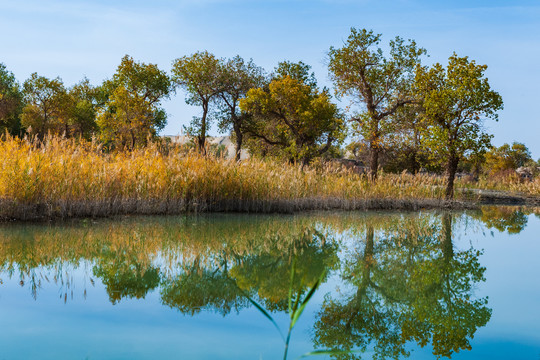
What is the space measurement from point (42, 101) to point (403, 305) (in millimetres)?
31367

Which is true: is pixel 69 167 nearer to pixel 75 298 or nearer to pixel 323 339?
pixel 75 298

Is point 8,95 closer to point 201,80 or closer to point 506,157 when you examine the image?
point 201,80

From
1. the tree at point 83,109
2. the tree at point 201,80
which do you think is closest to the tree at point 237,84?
the tree at point 201,80

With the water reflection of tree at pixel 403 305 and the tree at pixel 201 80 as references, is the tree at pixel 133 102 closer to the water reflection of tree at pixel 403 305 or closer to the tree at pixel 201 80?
the tree at pixel 201 80

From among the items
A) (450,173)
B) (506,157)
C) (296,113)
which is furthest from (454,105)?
(506,157)

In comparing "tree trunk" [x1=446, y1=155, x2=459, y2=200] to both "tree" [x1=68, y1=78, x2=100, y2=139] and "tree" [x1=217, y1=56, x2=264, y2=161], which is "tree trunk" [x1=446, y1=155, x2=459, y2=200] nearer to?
"tree" [x1=217, y1=56, x2=264, y2=161]

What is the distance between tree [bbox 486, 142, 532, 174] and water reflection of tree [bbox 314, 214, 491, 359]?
2825 cm

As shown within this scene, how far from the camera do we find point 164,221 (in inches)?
308

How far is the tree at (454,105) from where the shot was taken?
574 inches

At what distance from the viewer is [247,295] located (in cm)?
268

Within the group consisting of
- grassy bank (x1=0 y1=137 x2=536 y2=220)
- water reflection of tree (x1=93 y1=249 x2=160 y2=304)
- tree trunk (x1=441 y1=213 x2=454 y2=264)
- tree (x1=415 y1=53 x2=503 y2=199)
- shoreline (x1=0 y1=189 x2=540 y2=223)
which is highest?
tree (x1=415 y1=53 x2=503 y2=199)

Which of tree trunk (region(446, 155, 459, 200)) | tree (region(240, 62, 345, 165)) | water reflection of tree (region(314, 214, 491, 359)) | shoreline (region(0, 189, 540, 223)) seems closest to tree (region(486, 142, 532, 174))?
tree (region(240, 62, 345, 165))

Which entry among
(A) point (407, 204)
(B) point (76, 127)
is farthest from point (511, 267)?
(B) point (76, 127)

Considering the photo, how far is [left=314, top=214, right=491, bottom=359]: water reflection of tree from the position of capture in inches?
115
